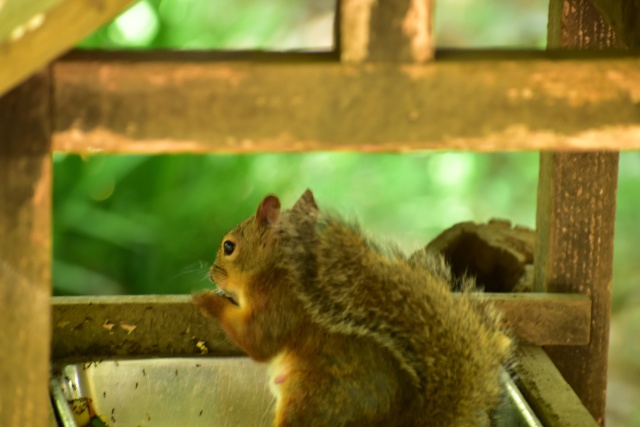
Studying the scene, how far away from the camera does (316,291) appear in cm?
179

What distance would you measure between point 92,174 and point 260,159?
0.55 metres

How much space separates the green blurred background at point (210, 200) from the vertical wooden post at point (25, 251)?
142 centimetres

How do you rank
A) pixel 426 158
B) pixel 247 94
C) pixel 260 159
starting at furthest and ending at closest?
pixel 426 158, pixel 260 159, pixel 247 94

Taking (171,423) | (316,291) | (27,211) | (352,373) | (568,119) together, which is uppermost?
(568,119)

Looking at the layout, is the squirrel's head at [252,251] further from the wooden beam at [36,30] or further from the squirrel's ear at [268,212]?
the wooden beam at [36,30]

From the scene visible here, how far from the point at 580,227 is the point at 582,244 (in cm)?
4

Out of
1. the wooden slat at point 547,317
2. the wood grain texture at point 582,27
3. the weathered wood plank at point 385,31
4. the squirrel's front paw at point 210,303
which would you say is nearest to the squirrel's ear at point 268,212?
the squirrel's front paw at point 210,303

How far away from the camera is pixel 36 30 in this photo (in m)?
1.10

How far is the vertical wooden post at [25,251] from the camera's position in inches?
48.3

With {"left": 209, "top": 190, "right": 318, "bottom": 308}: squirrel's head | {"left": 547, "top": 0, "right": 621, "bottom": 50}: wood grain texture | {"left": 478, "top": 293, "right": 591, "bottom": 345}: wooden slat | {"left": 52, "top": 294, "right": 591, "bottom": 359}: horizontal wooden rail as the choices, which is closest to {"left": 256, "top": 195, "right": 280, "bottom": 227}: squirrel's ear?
{"left": 209, "top": 190, "right": 318, "bottom": 308}: squirrel's head

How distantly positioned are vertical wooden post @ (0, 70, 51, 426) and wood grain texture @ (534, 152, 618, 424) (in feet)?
3.77

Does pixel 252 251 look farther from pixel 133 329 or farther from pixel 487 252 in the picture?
pixel 487 252

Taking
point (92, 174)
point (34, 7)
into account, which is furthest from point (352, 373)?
point (92, 174)

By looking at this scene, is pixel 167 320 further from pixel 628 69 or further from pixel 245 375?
pixel 628 69
